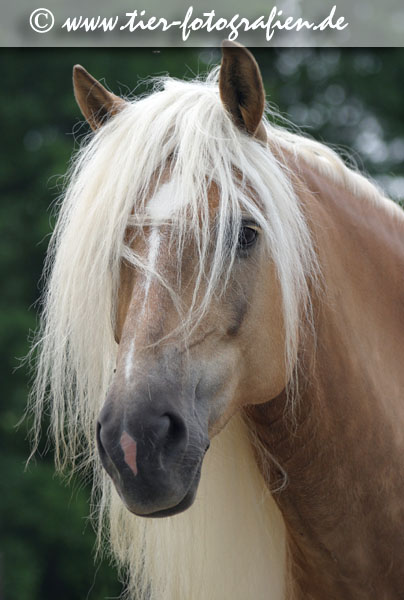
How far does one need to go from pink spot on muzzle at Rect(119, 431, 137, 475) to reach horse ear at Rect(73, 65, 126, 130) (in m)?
1.08

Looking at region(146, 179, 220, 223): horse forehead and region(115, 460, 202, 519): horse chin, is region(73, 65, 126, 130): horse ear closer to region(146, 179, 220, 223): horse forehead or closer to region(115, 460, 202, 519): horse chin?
region(146, 179, 220, 223): horse forehead

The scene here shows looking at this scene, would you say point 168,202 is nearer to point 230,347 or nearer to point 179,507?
point 230,347

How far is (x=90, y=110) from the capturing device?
217 cm

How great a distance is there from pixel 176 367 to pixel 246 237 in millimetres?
405

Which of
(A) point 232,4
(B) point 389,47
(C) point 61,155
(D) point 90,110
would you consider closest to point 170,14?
(A) point 232,4

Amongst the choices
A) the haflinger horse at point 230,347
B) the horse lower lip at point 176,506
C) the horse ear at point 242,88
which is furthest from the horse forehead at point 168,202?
the horse lower lip at point 176,506

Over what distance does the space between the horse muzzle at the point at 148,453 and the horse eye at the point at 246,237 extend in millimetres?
475

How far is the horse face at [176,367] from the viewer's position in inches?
61.3

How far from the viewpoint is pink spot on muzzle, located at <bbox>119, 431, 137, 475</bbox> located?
1.53 m

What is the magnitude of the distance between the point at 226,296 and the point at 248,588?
1068 mm

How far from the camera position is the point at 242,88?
6.17ft

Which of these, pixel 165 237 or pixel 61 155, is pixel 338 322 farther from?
pixel 61 155

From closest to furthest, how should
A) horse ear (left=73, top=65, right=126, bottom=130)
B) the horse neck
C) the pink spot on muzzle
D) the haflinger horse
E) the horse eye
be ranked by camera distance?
1. the pink spot on muzzle
2. the haflinger horse
3. the horse eye
4. the horse neck
5. horse ear (left=73, top=65, right=126, bottom=130)

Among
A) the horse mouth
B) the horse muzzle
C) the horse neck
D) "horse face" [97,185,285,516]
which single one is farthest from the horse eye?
the horse mouth
